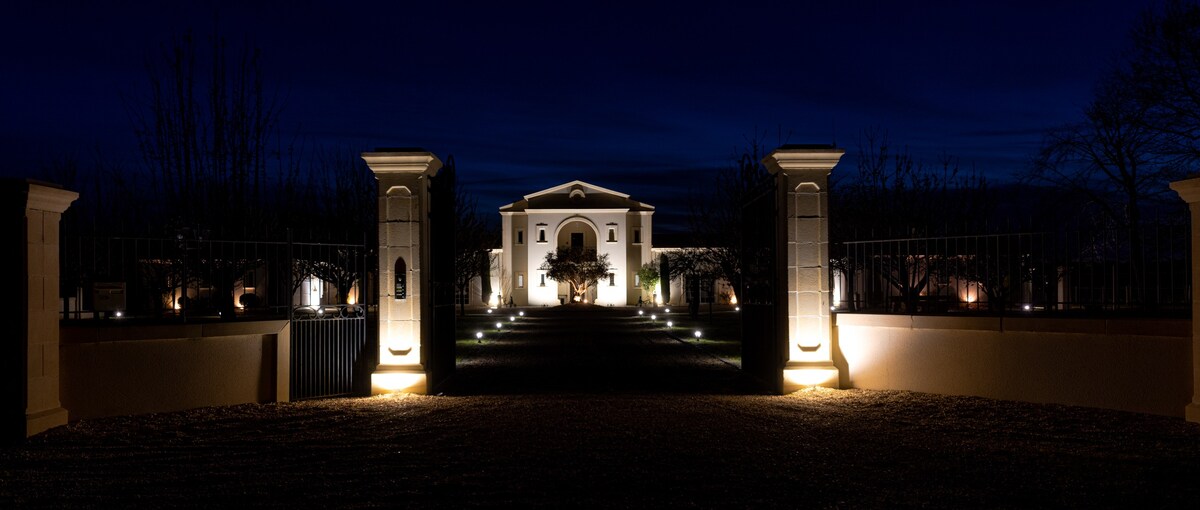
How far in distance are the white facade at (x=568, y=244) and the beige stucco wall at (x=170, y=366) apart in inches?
2332

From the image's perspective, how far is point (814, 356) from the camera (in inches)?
485

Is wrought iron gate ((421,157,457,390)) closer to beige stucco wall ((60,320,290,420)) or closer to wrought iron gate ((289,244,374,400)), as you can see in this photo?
wrought iron gate ((289,244,374,400))

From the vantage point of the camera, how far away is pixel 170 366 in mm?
10914

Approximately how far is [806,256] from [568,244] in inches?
2382

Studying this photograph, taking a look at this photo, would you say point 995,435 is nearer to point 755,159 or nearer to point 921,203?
point 755,159

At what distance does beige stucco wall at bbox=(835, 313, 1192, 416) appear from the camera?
10.0 meters

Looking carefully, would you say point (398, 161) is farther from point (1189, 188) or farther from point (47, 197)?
point (1189, 188)

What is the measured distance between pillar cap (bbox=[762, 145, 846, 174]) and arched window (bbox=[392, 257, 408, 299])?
470 centimetres

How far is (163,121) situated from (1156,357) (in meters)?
17.0

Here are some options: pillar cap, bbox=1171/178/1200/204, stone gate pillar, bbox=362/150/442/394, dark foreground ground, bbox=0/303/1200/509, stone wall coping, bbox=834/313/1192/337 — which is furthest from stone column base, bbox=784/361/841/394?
stone gate pillar, bbox=362/150/442/394

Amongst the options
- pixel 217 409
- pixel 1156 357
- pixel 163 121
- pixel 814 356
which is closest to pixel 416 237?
pixel 217 409

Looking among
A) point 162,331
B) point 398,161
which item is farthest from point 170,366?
point 398,161

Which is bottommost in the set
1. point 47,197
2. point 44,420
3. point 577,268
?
point 44,420

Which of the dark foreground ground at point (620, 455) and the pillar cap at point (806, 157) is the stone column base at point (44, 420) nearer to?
the dark foreground ground at point (620, 455)
